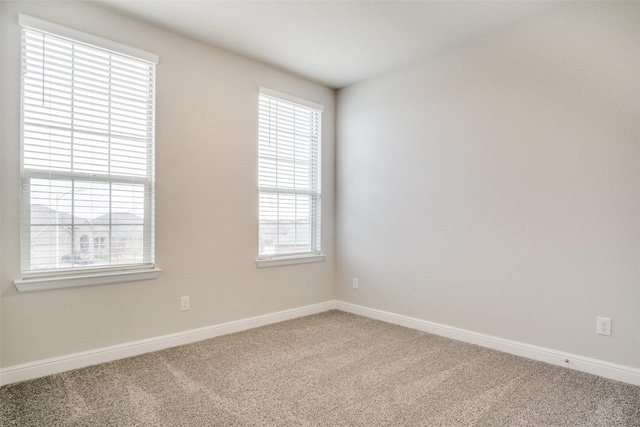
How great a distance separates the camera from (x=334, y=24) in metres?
2.88

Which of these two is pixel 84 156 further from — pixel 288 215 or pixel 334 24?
pixel 334 24

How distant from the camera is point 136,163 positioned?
285 centimetres

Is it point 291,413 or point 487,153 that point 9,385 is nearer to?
point 291,413

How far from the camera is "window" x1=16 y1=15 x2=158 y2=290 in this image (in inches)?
94.9

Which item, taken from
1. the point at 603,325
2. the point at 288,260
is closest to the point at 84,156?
the point at 288,260

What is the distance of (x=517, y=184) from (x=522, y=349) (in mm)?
1258

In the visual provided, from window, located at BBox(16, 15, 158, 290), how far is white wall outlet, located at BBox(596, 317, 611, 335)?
10.6 ft

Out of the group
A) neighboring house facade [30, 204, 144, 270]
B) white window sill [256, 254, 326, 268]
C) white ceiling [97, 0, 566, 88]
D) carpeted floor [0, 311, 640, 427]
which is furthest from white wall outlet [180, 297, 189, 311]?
white ceiling [97, 0, 566, 88]

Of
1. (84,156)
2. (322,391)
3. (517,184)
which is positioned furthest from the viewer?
(517,184)

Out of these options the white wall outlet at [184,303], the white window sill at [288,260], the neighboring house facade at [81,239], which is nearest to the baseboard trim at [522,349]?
the white window sill at [288,260]

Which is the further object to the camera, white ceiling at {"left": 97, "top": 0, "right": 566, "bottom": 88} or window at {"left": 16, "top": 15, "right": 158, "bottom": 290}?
white ceiling at {"left": 97, "top": 0, "right": 566, "bottom": 88}

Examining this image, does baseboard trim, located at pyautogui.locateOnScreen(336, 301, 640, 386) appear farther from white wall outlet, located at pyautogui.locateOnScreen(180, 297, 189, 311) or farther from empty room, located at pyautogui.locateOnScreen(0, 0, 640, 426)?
white wall outlet, located at pyautogui.locateOnScreen(180, 297, 189, 311)

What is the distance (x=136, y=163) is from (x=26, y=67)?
86 centimetres

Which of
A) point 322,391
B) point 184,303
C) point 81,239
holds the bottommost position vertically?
point 322,391
